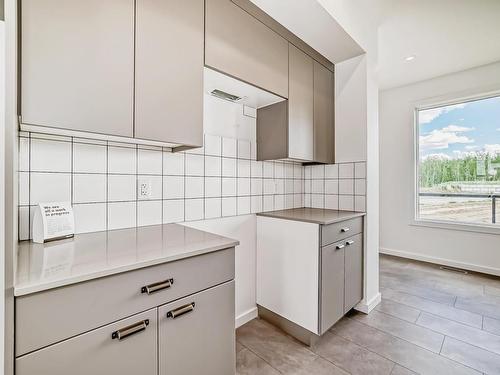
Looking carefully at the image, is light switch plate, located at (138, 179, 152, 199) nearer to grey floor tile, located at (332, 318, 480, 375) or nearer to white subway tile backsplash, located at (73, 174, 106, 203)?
white subway tile backsplash, located at (73, 174, 106, 203)

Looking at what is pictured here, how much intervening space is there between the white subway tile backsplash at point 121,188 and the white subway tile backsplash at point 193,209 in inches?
14.1

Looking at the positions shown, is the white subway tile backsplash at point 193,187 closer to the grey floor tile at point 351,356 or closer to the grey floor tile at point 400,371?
the grey floor tile at point 351,356

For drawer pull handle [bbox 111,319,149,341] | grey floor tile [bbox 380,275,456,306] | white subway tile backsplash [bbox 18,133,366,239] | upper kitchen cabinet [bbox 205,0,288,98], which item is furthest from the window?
drawer pull handle [bbox 111,319,149,341]

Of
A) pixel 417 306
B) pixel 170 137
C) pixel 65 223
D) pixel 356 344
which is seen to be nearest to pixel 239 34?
pixel 170 137

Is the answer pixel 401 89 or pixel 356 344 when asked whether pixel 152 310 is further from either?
pixel 401 89

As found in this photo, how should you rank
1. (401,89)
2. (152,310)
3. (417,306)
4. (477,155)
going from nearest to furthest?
(152,310) → (417,306) → (477,155) → (401,89)

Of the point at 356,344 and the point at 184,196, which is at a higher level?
the point at 184,196

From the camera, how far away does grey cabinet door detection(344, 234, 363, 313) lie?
1953mm

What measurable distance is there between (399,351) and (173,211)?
5.92ft

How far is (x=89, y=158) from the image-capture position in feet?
4.12

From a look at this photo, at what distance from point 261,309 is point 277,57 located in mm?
2037

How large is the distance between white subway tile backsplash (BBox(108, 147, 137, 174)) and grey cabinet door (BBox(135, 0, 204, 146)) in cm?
31

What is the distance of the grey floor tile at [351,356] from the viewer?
1.49m

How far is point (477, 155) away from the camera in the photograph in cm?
319
